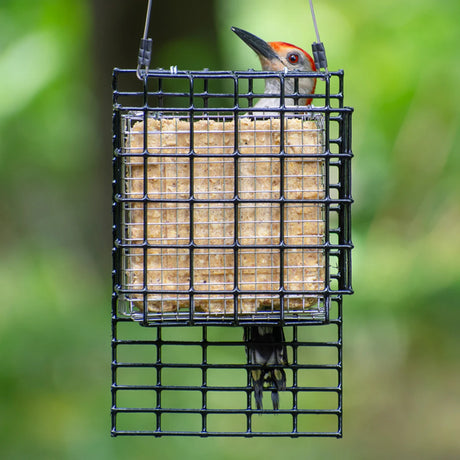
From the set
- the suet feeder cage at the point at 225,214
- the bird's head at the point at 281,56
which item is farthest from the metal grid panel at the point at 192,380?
the suet feeder cage at the point at 225,214

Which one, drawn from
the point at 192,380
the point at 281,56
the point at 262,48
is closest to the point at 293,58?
the point at 281,56

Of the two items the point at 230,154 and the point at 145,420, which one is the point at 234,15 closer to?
the point at 145,420

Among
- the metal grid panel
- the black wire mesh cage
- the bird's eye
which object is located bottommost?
the metal grid panel

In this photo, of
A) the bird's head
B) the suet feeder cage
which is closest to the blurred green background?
the bird's head

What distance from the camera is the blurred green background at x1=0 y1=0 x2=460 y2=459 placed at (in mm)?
5555

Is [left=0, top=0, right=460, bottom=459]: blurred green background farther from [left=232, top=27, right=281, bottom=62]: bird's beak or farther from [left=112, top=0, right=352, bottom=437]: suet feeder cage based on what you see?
[left=112, top=0, right=352, bottom=437]: suet feeder cage

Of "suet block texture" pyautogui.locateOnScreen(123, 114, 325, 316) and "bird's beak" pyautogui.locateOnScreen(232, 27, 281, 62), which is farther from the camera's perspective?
"bird's beak" pyautogui.locateOnScreen(232, 27, 281, 62)
